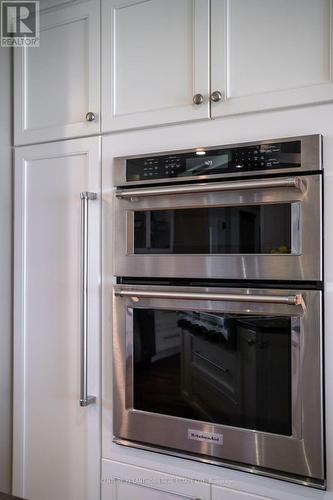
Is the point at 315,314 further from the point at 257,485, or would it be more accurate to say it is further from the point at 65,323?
the point at 65,323

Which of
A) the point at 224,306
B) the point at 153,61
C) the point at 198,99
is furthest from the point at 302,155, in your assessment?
the point at 153,61

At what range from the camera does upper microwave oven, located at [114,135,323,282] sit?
1191 millimetres

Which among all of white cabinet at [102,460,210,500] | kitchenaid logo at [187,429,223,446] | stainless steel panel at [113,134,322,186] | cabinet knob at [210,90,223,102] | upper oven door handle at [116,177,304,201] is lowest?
white cabinet at [102,460,210,500]

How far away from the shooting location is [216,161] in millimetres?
1319

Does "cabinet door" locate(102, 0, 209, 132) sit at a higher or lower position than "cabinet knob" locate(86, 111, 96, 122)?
higher

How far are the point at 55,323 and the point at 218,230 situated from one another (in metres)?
0.74

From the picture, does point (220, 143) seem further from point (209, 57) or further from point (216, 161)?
point (209, 57)

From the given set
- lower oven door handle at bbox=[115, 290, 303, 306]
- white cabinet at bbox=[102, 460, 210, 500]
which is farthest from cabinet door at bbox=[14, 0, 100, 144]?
white cabinet at bbox=[102, 460, 210, 500]

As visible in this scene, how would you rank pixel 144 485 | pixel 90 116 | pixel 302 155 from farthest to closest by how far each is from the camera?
pixel 90 116, pixel 144 485, pixel 302 155

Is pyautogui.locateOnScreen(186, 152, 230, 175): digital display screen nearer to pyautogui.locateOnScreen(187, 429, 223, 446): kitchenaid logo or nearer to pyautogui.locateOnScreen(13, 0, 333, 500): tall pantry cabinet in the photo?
pyautogui.locateOnScreen(13, 0, 333, 500): tall pantry cabinet

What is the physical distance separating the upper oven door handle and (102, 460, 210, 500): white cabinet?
3.00 feet

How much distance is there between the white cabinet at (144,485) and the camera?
1339 millimetres

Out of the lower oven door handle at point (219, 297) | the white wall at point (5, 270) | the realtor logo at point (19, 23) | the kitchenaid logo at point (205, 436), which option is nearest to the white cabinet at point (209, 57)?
the realtor logo at point (19, 23)

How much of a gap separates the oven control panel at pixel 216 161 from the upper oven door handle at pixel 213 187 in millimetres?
44
